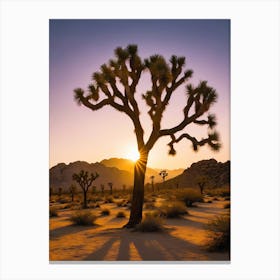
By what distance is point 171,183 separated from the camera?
59844 millimetres

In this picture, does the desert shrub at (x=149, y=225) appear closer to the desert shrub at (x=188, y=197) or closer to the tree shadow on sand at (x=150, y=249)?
the tree shadow on sand at (x=150, y=249)

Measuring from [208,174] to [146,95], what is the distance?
45993 mm

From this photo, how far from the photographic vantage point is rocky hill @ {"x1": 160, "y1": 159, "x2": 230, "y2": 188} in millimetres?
51219

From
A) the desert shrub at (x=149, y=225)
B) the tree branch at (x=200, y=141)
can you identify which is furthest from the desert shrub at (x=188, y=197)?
the desert shrub at (x=149, y=225)

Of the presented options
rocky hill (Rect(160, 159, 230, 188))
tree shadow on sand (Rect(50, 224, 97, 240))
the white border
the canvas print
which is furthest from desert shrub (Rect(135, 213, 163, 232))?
rocky hill (Rect(160, 159, 230, 188))

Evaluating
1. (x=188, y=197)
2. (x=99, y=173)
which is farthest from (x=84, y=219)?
(x=99, y=173)
